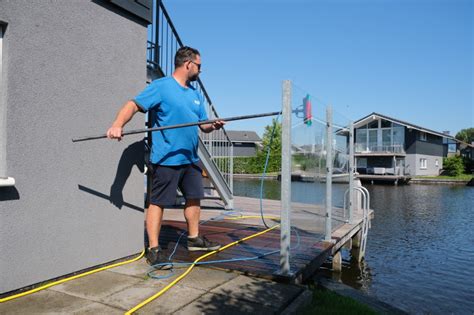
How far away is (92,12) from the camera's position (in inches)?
137

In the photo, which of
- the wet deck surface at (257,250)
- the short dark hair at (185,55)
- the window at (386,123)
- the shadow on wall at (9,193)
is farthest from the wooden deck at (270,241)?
the window at (386,123)

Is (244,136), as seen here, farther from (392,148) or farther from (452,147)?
(452,147)

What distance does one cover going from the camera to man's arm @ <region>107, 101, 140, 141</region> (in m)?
3.09

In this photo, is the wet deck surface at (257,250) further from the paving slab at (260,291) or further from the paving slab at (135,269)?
the paving slab at (135,269)

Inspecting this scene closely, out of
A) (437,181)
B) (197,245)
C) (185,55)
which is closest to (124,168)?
(197,245)

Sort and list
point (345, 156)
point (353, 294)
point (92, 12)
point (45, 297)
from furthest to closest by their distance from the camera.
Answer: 1. point (345, 156)
2. point (353, 294)
3. point (92, 12)
4. point (45, 297)

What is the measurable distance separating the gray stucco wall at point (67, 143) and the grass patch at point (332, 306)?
6.12 feet

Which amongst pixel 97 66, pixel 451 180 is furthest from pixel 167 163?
pixel 451 180

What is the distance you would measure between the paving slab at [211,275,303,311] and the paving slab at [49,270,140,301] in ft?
2.45

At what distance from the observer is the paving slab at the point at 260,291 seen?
9.23 ft

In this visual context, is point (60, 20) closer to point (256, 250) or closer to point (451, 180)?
point (256, 250)

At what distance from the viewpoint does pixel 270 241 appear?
4934 millimetres

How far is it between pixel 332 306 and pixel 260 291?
626 mm

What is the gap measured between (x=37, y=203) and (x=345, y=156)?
4992 millimetres
